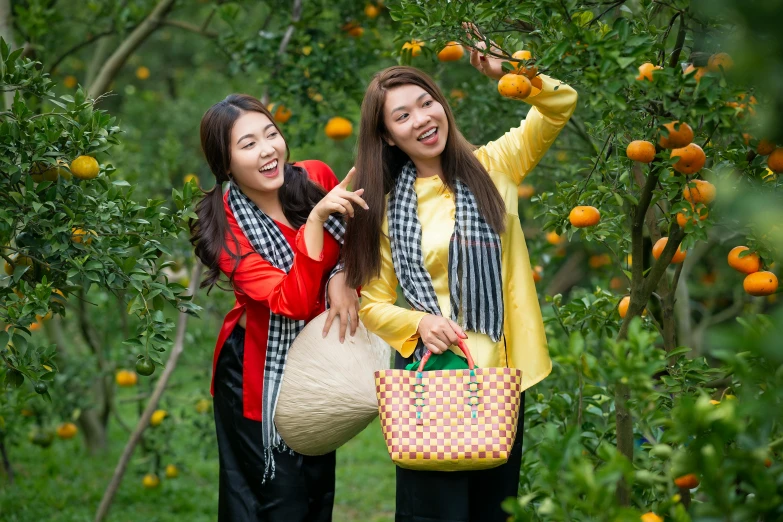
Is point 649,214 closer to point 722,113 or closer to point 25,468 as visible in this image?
point 722,113

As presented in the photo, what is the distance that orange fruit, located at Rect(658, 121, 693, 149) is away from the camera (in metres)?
1.98

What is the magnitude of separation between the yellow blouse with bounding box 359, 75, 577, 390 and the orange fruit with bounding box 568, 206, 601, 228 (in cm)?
16

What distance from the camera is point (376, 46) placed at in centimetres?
426

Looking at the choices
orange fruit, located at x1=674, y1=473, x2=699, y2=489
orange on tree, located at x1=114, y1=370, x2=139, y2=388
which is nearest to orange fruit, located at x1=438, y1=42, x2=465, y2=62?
orange fruit, located at x1=674, y1=473, x2=699, y2=489

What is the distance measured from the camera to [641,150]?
215 centimetres

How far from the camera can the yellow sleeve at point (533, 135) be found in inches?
91.7

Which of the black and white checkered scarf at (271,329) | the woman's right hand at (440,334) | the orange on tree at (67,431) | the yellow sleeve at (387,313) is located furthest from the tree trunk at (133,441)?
the woman's right hand at (440,334)

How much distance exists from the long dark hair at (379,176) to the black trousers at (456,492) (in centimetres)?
28

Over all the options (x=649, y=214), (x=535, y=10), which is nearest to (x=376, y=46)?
(x=649, y=214)

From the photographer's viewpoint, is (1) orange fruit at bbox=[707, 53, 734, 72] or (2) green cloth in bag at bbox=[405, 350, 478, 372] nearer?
(1) orange fruit at bbox=[707, 53, 734, 72]

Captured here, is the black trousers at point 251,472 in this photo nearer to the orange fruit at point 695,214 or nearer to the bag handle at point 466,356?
the bag handle at point 466,356

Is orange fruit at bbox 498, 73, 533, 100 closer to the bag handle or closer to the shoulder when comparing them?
the bag handle

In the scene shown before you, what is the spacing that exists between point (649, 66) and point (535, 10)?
290 mm

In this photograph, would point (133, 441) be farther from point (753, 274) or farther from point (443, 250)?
point (753, 274)
